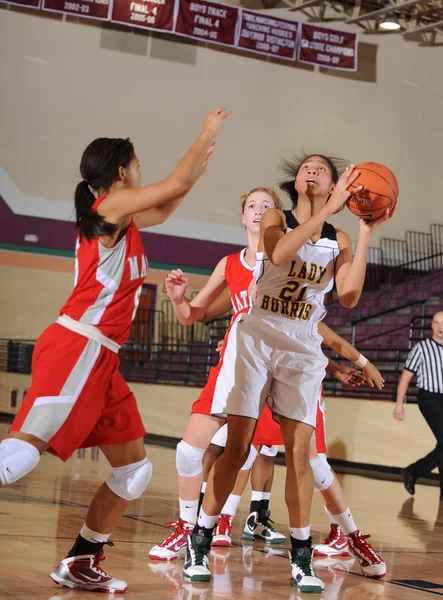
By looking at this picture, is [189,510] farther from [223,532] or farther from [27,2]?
[27,2]

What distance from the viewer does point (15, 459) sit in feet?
9.08

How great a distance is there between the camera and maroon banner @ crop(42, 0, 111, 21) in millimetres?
16531

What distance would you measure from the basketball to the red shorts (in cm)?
115

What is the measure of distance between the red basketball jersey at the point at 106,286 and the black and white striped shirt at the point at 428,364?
5.63 meters

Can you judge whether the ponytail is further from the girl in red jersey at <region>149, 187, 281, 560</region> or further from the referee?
the referee

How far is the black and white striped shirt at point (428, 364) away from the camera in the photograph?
27.0 feet

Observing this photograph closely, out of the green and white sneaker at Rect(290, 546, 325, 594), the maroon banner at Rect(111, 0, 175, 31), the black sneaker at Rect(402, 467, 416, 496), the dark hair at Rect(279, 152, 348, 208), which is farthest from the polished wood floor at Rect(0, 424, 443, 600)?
the maroon banner at Rect(111, 0, 175, 31)

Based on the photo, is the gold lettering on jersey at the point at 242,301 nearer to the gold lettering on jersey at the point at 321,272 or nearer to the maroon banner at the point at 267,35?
Answer: the gold lettering on jersey at the point at 321,272

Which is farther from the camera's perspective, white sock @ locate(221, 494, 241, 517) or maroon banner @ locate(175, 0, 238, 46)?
maroon banner @ locate(175, 0, 238, 46)

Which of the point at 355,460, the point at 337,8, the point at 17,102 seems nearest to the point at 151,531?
the point at 355,460

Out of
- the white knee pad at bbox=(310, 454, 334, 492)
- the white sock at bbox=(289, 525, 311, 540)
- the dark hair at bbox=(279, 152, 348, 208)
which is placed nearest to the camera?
the white sock at bbox=(289, 525, 311, 540)

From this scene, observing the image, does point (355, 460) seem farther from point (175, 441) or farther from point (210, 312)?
point (210, 312)

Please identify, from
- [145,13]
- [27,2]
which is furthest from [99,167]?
[145,13]

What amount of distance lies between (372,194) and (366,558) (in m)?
1.59
